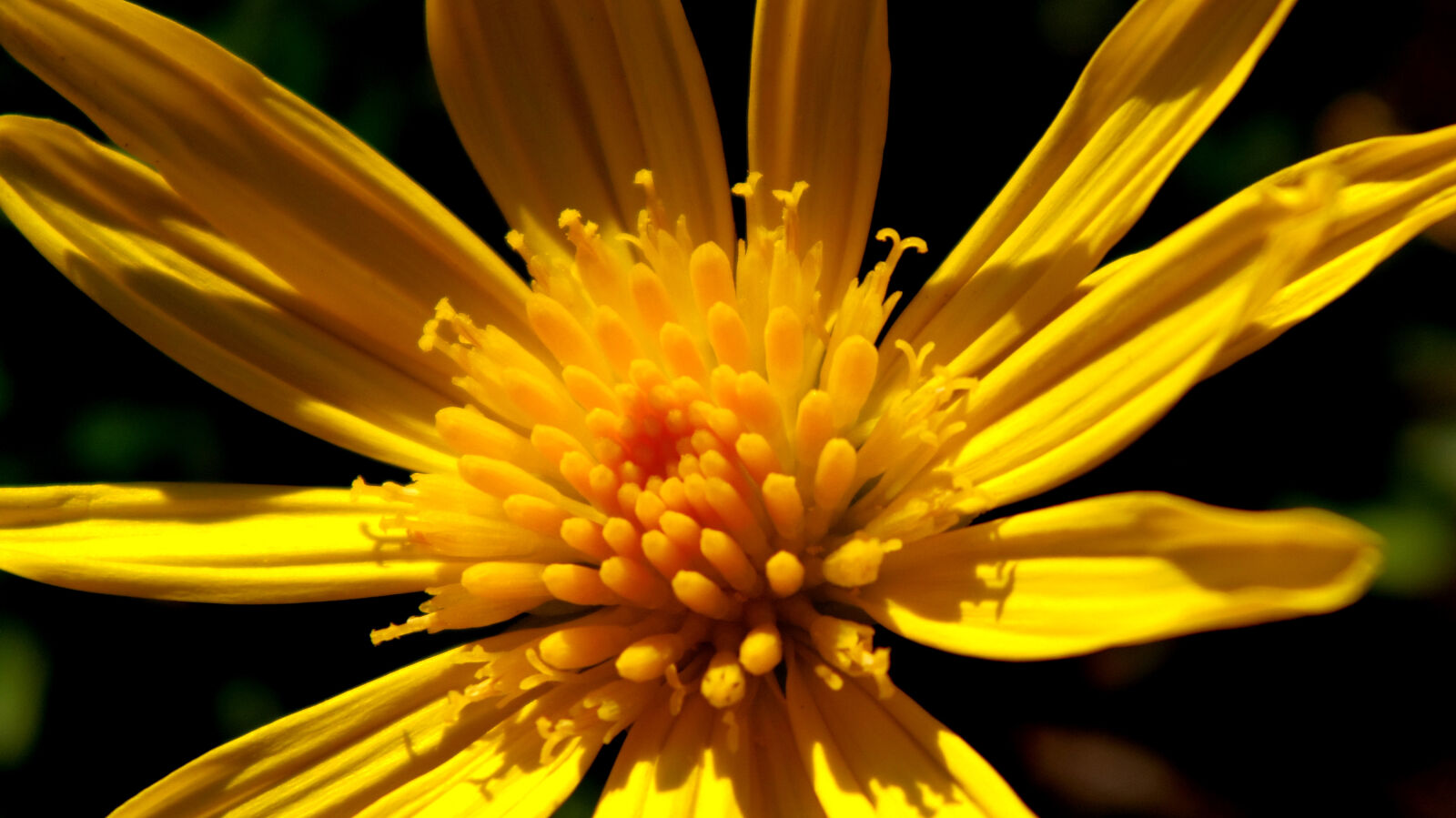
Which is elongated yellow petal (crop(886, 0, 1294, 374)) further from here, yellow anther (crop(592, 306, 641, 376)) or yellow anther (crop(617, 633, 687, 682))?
yellow anther (crop(617, 633, 687, 682))

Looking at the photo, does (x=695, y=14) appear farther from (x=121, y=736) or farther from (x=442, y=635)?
(x=121, y=736)

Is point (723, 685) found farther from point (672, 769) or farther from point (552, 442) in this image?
point (552, 442)

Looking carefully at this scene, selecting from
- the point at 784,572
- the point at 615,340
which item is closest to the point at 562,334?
the point at 615,340

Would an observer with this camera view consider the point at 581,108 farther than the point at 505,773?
Yes

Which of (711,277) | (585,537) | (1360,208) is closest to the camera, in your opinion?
(1360,208)

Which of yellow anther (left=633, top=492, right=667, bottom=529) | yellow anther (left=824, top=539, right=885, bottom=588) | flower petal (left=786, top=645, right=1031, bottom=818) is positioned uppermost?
yellow anther (left=633, top=492, right=667, bottom=529)

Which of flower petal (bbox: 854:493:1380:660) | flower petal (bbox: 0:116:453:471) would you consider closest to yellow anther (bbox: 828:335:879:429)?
flower petal (bbox: 854:493:1380:660)

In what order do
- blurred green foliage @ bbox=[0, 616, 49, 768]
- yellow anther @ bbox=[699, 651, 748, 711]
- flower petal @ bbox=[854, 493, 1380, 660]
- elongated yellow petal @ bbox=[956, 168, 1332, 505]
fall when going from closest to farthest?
flower petal @ bbox=[854, 493, 1380, 660]
elongated yellow petal @ bbox=[956, 168, 1332, 505]
yellow anther @ bbox=[699, 651, 748, 711]
blurred green foliage @ bbox=[0, 616, 49, 768]
